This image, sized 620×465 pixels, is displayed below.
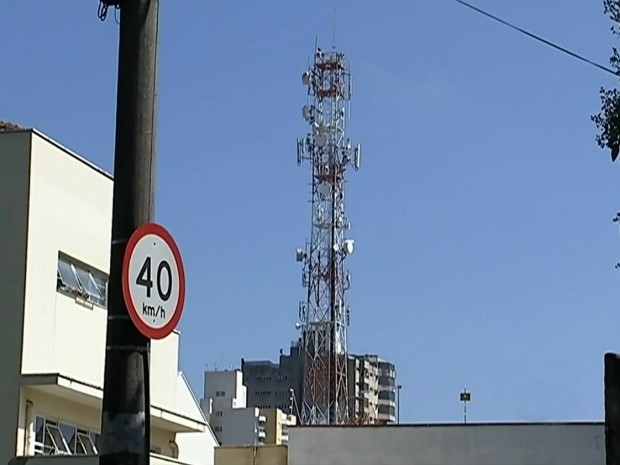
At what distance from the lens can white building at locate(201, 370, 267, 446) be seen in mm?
61969

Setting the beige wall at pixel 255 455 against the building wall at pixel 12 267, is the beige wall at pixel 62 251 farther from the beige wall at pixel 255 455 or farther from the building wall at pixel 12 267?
the beige wall at pixel 255 455

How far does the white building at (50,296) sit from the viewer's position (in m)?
21.6

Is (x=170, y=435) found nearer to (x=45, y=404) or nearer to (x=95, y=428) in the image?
(x=95, y=428)

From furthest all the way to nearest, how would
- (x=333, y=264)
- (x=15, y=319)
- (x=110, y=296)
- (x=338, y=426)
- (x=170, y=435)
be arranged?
1. (x=333, y=264)
2. (x=338, y=426)
3. (x=170, y=435)
4. (x=15, y=319)
5. (x=110, y=296)

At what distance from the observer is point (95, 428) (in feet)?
79.6

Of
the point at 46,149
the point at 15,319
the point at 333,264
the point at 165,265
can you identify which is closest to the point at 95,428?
the point at 15,319

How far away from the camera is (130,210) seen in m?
7.34

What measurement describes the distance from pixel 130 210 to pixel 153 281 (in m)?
0.39

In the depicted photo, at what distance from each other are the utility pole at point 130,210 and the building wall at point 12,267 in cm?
1475

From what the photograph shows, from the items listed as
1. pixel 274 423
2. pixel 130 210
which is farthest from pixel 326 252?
pixel 130 210

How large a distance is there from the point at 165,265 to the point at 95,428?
17413 mm

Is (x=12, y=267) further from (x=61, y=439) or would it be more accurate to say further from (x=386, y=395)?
(x=386, y=395)

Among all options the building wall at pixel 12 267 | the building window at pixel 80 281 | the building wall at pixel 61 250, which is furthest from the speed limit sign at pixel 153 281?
the building window at pixel 80 281

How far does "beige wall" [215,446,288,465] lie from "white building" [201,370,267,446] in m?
24.5
